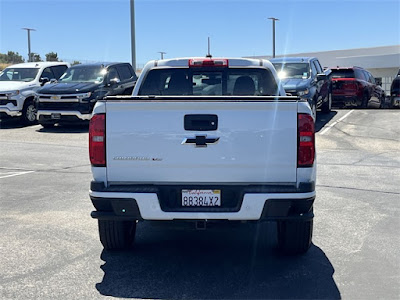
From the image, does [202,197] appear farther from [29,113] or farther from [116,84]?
[29,113]

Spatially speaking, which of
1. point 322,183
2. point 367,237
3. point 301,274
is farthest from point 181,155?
point 322,183

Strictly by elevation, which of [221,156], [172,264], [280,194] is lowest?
[172,264]

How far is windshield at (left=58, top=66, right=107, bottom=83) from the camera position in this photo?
15797 millimetres

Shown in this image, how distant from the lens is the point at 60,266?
15.5 ft

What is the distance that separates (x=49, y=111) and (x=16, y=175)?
6060 millimetres

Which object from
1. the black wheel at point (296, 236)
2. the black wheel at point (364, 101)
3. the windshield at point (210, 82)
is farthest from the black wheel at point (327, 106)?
the black wheel at point (296, 236)

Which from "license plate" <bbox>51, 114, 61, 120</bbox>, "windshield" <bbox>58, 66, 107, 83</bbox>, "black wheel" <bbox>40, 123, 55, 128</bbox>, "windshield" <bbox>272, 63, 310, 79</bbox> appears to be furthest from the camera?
"windshield" <bbox>58, 66, 107, 83</bbox>

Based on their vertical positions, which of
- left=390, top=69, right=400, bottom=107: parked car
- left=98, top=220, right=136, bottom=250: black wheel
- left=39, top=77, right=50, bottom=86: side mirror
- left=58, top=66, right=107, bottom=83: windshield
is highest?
left=58, top=66, right=107, bottom=83: windshield

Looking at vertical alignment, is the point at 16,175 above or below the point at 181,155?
below

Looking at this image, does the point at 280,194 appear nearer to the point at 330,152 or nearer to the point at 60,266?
the point at 60,266

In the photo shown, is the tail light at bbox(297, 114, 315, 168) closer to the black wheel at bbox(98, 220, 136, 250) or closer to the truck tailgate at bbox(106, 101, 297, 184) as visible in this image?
the truck tailgate at bbox(106, 101, 297, 184)

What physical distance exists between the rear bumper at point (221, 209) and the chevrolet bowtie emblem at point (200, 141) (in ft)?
1.62

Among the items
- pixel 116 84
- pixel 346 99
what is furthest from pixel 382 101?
pixel 116 84

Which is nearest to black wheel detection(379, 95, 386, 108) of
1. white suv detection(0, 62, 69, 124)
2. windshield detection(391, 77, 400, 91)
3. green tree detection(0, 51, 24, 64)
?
windshield detection(391, 77, 400, 91)
